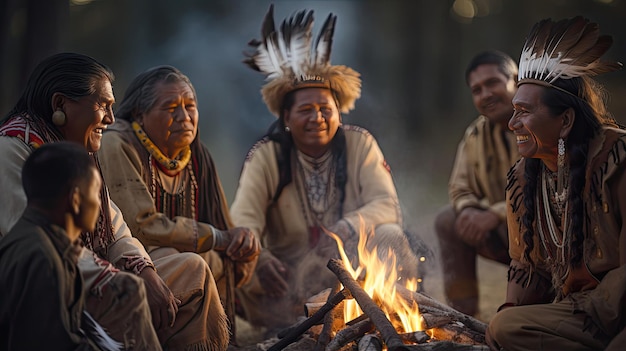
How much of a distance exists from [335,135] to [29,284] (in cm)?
326

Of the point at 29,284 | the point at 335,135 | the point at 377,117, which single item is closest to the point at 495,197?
the point at 335,135

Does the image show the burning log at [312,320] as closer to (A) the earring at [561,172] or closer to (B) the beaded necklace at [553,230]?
(B) the beaded necklace at [553,230]

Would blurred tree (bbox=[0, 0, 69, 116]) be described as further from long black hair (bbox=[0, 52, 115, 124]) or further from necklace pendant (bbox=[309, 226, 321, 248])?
long black hair (bbox=[0, 52, 115, 124])

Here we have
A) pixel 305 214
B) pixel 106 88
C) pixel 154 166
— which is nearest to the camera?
pixel 106 88

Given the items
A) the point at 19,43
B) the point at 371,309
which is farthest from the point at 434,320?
the point at 19,43

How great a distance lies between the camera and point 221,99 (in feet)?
29.6

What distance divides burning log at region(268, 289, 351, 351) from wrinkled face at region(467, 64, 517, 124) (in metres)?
2.44

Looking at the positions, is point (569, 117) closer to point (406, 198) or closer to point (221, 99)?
point (406, 198)

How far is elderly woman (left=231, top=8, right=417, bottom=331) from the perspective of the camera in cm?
546

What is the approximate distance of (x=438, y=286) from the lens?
7.12 m

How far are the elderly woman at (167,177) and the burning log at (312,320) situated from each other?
91 cm

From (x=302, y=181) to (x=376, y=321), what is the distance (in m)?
2.06

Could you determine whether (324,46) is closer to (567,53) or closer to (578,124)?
(567,53)

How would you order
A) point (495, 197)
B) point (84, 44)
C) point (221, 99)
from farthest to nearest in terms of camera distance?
point (221, 99)
point (84, 44)
point (495, 197)
